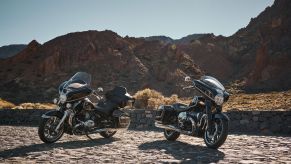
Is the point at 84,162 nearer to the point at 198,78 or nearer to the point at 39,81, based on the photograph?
the point at 198,78

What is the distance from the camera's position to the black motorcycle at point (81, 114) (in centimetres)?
1007

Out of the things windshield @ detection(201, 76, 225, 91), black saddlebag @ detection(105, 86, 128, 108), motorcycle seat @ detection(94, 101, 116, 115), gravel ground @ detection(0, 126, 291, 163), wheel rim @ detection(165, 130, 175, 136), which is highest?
windshield @ detection(201, 76, 225, 91)

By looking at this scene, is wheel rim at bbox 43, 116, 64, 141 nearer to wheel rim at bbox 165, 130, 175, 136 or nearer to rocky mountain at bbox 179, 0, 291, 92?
wheel rim at bbox 165, 130, 175, 136

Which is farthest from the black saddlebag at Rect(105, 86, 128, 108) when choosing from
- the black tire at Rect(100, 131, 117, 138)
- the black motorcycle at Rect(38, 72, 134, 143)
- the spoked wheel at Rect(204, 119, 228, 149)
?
the spoked wheel at Rect(204, 119, 228, 149)

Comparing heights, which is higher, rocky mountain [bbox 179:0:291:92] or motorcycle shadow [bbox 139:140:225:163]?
rocky mountain [bbox 179:0:291:92]

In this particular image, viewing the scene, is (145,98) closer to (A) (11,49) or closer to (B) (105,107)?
(B) (105,107)

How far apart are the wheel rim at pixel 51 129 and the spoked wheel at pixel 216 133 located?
12.1 feet

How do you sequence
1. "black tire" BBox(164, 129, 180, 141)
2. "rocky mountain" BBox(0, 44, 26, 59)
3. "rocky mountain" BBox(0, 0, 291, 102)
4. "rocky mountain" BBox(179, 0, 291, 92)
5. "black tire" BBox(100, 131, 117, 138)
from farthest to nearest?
"rocky mountain" BBox(0, 44, 26, 59) < "rocky mountain" BBox(179, 0, 291, 92) < "rocky mountain" BBox(0, 0, 291, 102) < "black tire" BBox(100, 131, 117, 138) < "black tire" BBox(164, 129, 180, 141)

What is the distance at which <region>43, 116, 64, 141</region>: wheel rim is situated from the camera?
32.8ft

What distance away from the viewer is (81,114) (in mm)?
10750

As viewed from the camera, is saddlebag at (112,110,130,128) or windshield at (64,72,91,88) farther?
Answer: saddlebag at (112,110,130,128)

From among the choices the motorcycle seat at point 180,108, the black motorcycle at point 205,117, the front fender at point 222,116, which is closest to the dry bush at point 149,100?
the motorcycle seat at point 180,108

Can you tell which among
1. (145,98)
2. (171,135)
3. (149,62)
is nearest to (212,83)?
(171,135)

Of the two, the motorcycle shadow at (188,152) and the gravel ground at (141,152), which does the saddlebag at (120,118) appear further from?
the motorcycle shadow at (188,152)
